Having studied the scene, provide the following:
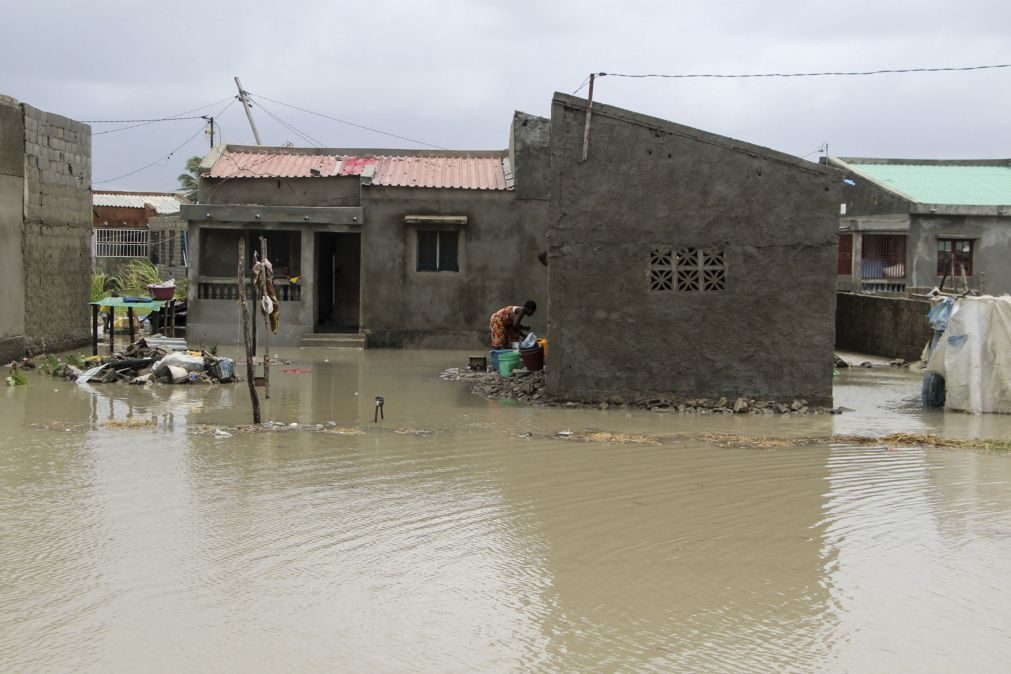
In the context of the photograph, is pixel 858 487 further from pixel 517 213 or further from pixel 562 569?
pixel 517 213

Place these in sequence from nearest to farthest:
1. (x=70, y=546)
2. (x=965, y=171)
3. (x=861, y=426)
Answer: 1. (x=70, y=546)
2. (x=861, y=426)
3. (x=965, y=171)

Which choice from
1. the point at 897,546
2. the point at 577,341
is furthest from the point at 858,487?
the point at 577,341

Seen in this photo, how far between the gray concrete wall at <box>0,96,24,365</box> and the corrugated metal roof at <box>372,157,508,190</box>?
801 cm

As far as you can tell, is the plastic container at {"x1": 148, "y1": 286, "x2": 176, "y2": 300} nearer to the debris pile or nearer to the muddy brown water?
the debris pile

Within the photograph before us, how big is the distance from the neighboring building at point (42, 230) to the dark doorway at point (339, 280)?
6.09 meters

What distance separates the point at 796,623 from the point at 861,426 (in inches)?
297

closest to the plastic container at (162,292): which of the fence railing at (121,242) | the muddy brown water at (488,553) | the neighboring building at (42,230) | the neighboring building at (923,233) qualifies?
the neighboring building at (42,230)

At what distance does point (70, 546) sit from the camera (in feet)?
23.4

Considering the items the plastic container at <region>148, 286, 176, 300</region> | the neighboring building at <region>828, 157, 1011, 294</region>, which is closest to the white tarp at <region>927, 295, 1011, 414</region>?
the neighboring building at <region>828, 157, 1011, 294</region>

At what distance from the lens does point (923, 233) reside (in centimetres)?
2933

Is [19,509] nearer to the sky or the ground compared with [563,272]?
nearer to the ground

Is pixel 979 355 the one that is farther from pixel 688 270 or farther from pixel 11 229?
pixel 11 229

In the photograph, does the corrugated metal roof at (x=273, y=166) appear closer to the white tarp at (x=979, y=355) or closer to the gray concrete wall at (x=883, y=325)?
the gray concrete wall at (x=883, y=325)

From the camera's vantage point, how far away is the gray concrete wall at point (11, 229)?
17.9 metres
